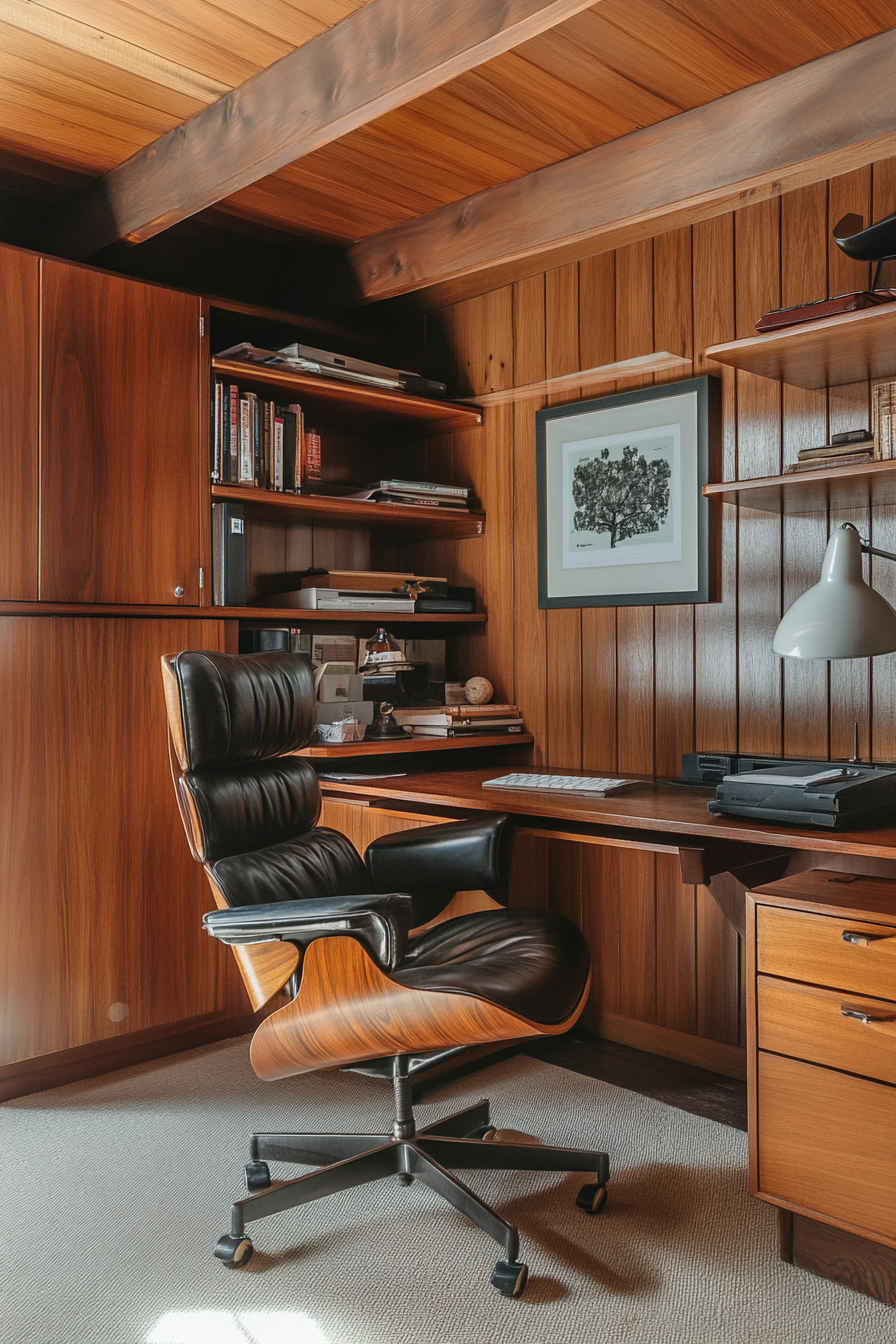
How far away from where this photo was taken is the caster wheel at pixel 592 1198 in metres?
1.95

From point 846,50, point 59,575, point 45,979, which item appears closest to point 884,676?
point 846,50

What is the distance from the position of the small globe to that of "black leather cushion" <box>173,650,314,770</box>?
103 centimetres

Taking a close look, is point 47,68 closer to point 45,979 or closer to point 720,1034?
point 45,979

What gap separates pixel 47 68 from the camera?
2229mm

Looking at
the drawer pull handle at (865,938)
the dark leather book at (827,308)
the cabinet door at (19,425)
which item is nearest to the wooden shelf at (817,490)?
the dark leather book at (827,308)

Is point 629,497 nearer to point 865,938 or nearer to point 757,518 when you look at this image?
point 757,518

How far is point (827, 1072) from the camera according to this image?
Result: 1.73 m

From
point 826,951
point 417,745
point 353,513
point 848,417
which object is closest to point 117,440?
point 353,513

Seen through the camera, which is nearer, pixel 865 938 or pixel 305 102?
pixel 865 938

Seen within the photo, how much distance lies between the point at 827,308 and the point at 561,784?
1.25m

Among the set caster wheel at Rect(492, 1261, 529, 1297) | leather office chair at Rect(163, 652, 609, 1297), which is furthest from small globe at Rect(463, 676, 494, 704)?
caster wheel at Rect(492, 1261, 529, 1297)

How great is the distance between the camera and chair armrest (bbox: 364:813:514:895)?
2.24 metres

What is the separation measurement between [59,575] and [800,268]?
2015 mm

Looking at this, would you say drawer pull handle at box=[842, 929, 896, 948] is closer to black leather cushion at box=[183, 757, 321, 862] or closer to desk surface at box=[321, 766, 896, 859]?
desk surface at box=[321, 766, 896, 859]
